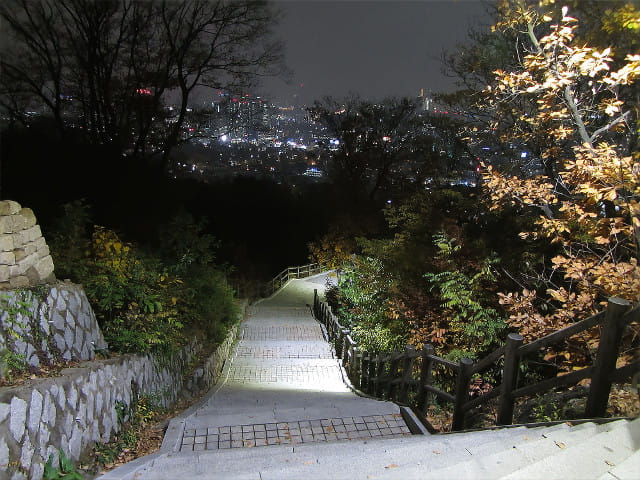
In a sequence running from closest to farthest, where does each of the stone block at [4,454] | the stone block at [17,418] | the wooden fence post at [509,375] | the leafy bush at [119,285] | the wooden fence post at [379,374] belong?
the stone block at [4,454]
the stone block at [17,418]
the wooden fence post at [509,375]
the leafy bush at [119,285]
the wooden fence post at [379,374]

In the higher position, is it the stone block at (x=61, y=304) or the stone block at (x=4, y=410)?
the stone block at (x=61, y=304)

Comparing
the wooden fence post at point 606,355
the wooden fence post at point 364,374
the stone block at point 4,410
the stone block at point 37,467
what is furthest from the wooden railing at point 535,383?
the stone block at point 4,410

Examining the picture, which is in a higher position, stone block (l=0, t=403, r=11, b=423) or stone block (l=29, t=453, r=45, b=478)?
stone block (l=0, t=403, r=11, b=423)

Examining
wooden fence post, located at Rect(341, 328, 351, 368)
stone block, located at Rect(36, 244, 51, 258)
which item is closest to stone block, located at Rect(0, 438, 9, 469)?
stone block, located at Rect(36, 244, 51, 258)

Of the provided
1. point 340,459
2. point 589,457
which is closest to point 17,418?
point 340,459

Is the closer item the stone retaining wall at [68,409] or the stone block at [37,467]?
the stone retaining wall at [68,409]

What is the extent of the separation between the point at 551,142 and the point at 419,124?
2020 cm

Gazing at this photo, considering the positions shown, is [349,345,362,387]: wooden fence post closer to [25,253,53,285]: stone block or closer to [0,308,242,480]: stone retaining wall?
[0,308,242,480]: stone retaining wall

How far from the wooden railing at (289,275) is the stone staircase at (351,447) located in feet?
51.5

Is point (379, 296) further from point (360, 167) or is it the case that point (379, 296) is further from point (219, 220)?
point (219, 220)

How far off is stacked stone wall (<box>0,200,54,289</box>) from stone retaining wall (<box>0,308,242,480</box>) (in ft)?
3.61

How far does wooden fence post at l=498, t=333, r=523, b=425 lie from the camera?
418cm

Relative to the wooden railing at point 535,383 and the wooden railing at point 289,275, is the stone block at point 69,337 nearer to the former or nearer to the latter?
the wooden railing at point 535,383

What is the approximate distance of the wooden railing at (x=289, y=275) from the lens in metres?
23.0
